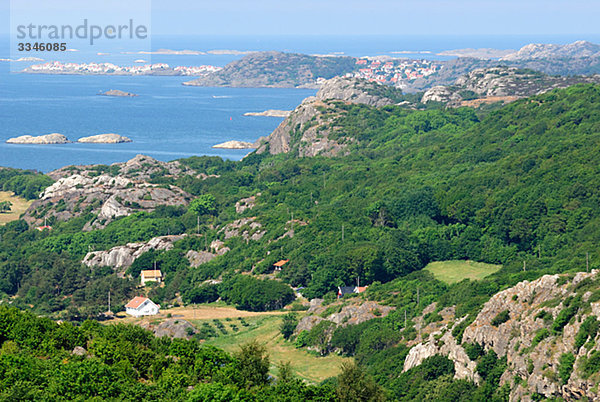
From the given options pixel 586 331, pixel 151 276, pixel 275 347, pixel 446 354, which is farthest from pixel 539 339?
pixel 151 276

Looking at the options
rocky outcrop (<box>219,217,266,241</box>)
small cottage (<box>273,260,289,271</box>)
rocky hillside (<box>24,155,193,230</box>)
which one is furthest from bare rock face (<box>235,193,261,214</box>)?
small cottage (<box>273,260,289,271</box>)

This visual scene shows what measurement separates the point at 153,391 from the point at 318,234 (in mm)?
65382

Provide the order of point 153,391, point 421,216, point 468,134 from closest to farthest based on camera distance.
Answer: point 153,391 < point 421,216 < point 468,134

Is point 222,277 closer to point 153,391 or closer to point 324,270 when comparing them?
point 324,270

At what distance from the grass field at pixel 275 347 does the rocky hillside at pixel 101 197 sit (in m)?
56.2

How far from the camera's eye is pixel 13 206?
157 meters

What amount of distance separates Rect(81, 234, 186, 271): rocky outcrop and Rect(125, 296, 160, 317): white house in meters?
21.7

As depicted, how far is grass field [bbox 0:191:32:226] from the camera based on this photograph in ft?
484

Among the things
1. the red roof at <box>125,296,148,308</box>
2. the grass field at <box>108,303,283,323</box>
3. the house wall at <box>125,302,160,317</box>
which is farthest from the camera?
the red roof at <box>125,296,148,308</box>

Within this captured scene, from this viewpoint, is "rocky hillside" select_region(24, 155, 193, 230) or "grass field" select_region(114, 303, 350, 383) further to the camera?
"rocky hillside" select_region(24, 155, 193, 230)

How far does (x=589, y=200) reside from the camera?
340 feet

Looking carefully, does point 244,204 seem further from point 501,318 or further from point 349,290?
point 501,318

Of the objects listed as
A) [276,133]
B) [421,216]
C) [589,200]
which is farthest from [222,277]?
[276,133]

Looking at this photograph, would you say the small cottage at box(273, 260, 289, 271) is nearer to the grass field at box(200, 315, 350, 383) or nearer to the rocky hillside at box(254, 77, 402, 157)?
the grass field at box(200, 315, 350, 383)
